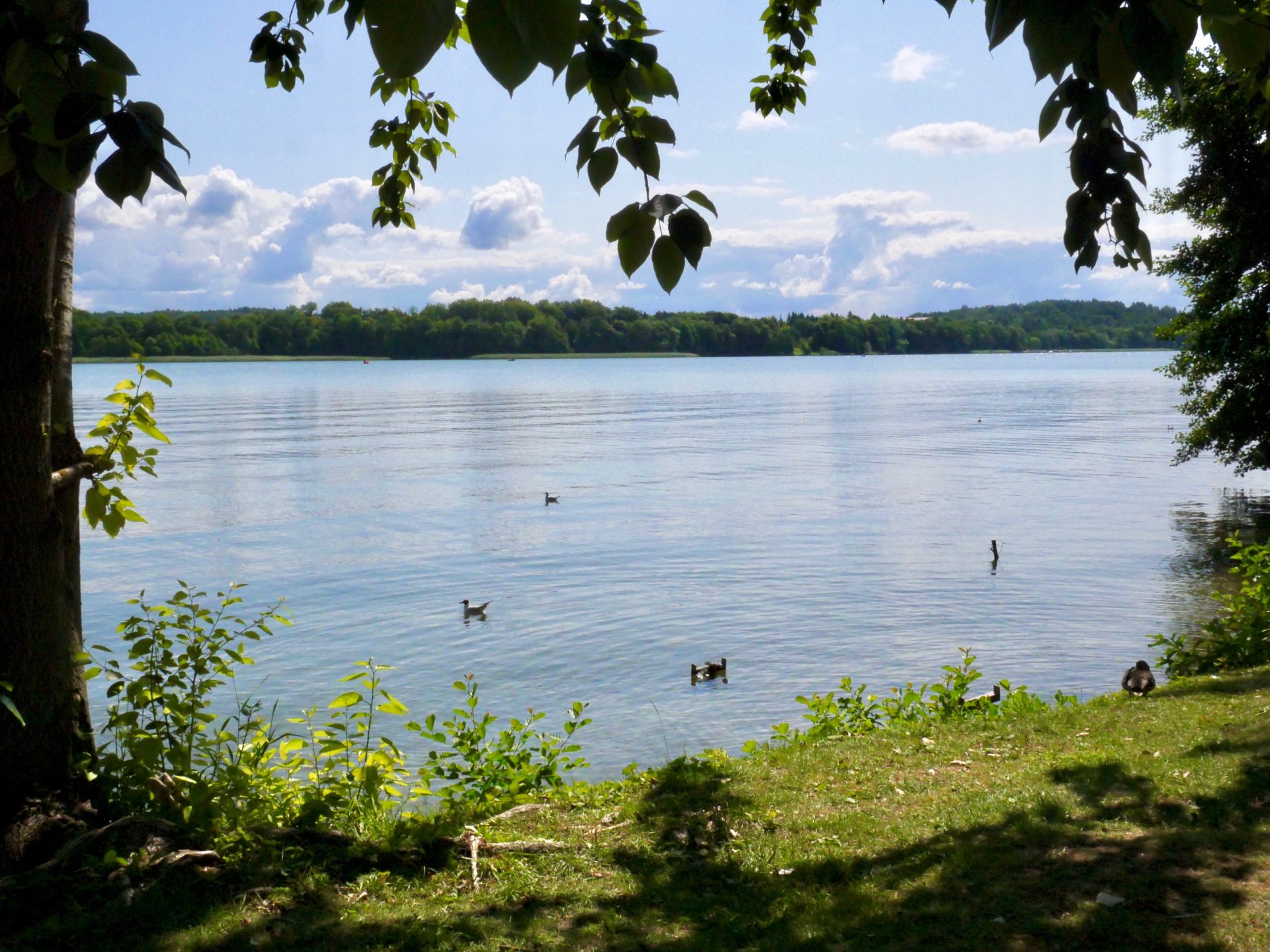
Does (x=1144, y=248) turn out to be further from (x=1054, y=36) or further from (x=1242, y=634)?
(x=1242, y=634)

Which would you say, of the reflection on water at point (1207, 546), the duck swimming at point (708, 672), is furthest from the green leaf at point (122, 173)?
the reflection on water at point (1207, 546)

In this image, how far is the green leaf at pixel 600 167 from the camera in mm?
2270

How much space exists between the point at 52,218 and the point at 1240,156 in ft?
78.0

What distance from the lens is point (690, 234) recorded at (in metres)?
2.20

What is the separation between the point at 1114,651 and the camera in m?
16.5

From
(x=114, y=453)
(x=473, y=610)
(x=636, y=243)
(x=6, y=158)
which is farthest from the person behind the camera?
(x=473, y=610)

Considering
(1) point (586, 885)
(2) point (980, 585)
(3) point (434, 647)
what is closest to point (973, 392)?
(2) point (980, 585)

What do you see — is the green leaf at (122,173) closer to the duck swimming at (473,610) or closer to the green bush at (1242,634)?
the green bush at (1242,634)

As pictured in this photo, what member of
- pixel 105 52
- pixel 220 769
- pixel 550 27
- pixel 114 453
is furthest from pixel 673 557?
pixel 550 27

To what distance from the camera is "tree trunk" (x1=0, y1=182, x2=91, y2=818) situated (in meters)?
5.25

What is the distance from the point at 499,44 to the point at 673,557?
23.7 m

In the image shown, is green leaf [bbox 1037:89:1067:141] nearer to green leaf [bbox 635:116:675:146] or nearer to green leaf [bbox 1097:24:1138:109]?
green leaf [bbox 1097:24:1138:109]

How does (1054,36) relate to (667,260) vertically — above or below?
above

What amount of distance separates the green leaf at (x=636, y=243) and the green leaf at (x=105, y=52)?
101cm
